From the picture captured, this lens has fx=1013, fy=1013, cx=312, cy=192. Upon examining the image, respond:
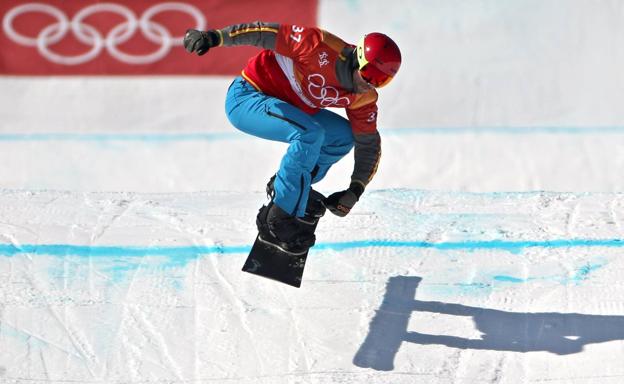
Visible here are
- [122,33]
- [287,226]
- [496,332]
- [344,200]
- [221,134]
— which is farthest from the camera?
[122,33]

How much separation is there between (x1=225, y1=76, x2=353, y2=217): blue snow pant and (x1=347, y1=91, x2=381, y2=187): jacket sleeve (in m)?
0.08

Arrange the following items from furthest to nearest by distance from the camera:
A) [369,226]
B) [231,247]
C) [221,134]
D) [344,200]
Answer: [221,134]
[369,226]
[231,247]
[344,200]

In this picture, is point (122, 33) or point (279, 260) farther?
point (122, 33)

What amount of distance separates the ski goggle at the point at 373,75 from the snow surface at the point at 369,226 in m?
1.19

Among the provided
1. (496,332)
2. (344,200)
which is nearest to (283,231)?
(344,200)

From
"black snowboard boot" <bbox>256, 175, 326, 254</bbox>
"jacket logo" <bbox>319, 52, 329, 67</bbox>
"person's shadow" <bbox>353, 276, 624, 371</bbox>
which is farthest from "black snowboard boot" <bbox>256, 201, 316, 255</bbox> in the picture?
"jacket logo" <bbox>319, 52, 329, 67</bbox>

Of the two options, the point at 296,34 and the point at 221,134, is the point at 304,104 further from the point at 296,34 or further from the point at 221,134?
the point at 221,134

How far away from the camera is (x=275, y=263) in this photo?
5594 mm

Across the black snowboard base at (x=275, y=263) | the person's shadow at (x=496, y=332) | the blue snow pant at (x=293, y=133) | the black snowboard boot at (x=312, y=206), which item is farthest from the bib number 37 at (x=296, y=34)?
the person's shadow at (x=496, y=332)

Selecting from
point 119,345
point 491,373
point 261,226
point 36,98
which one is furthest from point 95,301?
point 36,98

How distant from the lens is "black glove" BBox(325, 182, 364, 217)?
568 centimetres

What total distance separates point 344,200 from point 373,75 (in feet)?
2.79

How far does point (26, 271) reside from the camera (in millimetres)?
5789

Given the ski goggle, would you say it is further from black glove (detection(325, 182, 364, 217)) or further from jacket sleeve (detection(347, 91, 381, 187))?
black glove (detection(325, 182, 364, 217))
